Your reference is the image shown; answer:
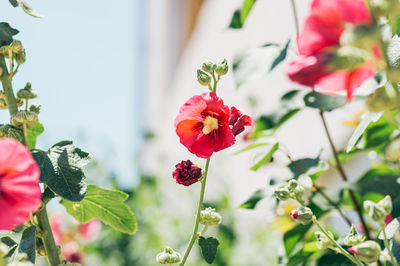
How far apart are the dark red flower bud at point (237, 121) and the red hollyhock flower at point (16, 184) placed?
25 cm

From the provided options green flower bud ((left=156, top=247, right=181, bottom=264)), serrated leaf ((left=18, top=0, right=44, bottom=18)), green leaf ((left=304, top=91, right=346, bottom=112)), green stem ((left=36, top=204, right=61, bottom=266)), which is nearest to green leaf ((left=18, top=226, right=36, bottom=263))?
green stem ((left=36, top=204, right=61, bottom=266))

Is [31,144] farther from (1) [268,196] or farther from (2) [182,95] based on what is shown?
(2) [182,95]

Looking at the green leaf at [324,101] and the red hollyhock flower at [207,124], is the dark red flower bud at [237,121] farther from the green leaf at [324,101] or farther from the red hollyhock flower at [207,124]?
the green leaf at [324,101]

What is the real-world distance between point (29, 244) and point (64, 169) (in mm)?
85

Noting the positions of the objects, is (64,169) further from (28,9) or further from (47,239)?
(28,9)

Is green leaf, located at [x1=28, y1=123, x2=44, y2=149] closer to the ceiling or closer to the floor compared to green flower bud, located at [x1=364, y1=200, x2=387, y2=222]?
closer to the floor

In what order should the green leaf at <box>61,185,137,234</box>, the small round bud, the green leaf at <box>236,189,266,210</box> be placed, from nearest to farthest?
the small round bud
the green leaf at <box>61,185,137,234</box>
the green leaf at <box>236,189,266,210</box>

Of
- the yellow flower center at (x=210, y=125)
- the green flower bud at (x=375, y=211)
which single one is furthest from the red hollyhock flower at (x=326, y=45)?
the yellow flower center at (x=210, y=125)

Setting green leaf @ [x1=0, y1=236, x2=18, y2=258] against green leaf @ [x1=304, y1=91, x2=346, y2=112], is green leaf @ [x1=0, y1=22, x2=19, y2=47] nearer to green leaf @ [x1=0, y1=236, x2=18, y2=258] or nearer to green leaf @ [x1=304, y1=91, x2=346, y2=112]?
green leaf @ [x1=0, y1=236, x2=18, y2=258]

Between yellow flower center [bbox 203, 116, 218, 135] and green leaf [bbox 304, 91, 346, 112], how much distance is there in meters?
0.19

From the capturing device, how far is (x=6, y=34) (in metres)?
0.52

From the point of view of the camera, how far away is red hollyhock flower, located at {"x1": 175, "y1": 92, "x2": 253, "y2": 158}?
0.53 meters

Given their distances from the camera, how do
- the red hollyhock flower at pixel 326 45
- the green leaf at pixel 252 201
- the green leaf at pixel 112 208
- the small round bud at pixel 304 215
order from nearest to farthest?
1. the red hollyhock flower at pixel 326 45
2. the small round bud at pixel 304 215
3. the green leaf at pixel 112 208
4. the green leaf at pixel 252 201

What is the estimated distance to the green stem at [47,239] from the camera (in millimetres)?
500
